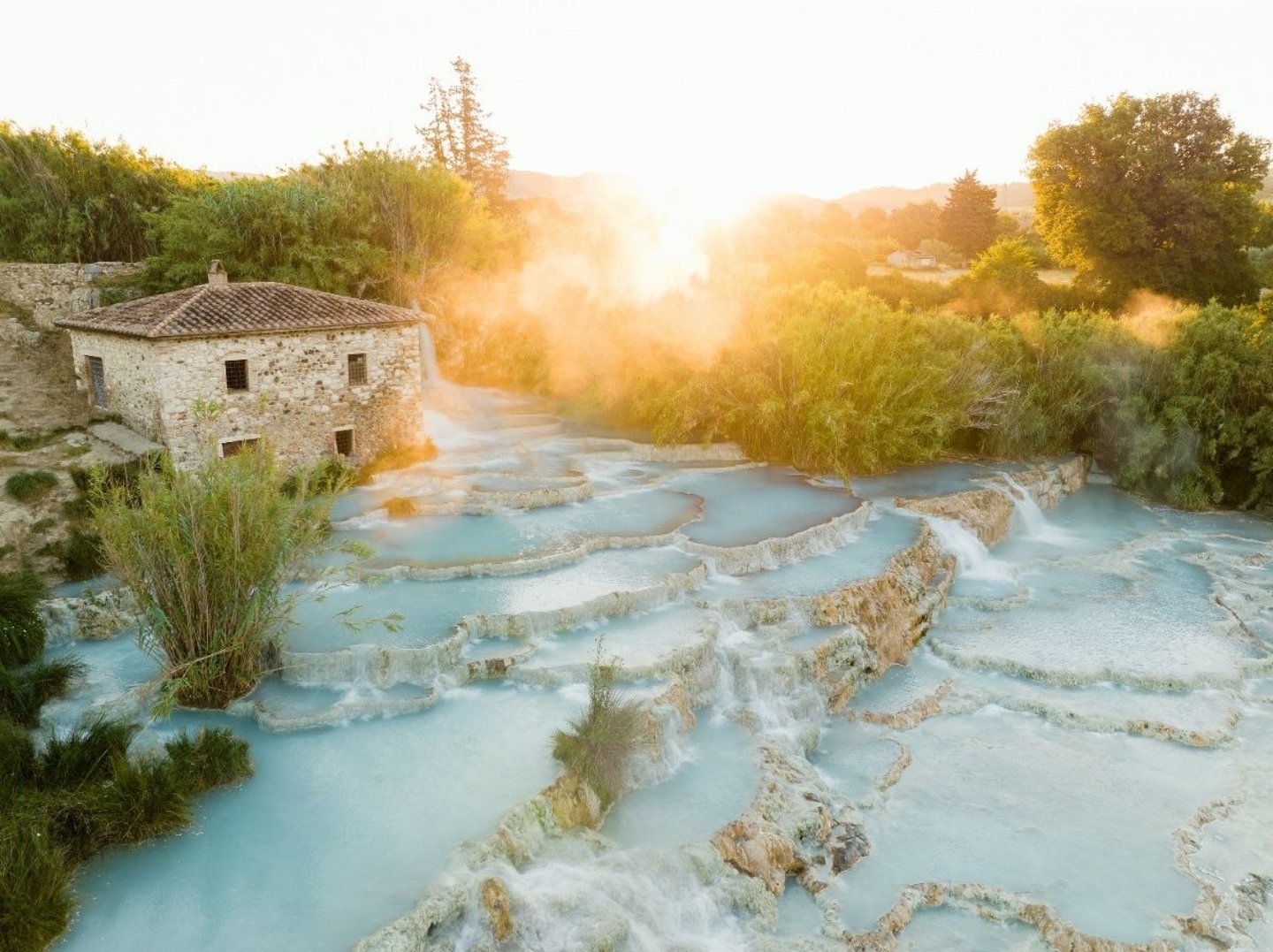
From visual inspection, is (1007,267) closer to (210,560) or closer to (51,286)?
(51,286)

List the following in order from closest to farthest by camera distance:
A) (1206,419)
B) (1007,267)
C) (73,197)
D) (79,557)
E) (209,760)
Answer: (209,760), (79,557), (1206,419), (73,197), (1007,267)

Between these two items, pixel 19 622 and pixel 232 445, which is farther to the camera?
pixel 232 445

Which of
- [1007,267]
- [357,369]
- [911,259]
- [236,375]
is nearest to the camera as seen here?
[236,375]

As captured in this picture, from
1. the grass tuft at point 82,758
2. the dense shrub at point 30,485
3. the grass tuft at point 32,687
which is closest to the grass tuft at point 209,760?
the grass tuft at point 82,758

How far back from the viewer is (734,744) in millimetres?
11242

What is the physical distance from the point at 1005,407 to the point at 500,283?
1817cm

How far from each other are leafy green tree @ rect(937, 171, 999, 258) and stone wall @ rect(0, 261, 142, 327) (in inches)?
1931

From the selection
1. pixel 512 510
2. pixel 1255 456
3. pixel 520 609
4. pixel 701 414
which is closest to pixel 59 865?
pixel 520 609

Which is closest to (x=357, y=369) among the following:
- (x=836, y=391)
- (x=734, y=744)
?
(x=836, y=391)

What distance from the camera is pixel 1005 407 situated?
77.6ft

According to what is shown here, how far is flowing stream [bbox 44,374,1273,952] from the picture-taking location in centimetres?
823

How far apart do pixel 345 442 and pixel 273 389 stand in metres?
2.18

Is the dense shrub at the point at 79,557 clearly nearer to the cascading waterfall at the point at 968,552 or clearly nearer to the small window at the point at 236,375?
the small window at the point at 236,375

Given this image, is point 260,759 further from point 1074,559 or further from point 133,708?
point 1074,559
